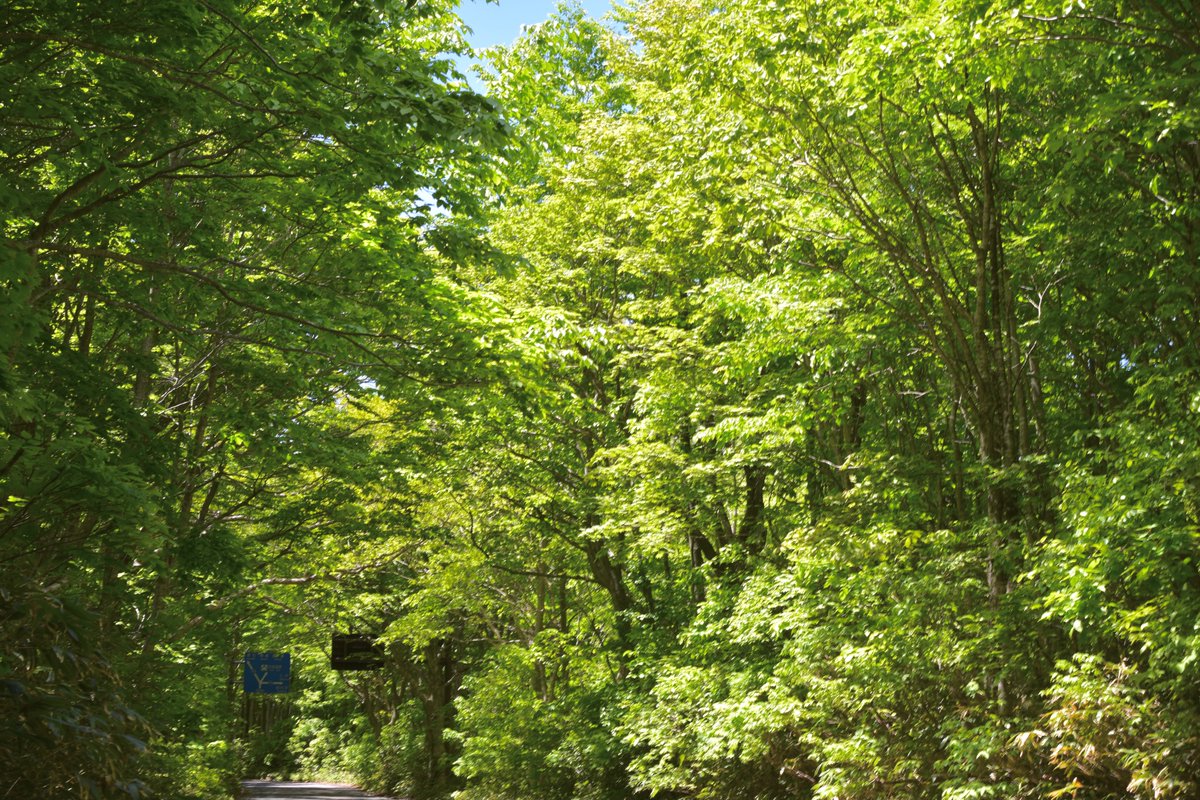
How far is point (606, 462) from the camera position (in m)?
18.2

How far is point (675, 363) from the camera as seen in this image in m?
15.3

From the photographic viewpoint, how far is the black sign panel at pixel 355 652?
28031 millimetres

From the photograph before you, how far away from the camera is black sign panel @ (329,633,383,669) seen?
28031mm

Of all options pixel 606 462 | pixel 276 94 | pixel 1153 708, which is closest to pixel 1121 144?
pixel 1153 708

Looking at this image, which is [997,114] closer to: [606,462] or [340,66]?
[340,66]

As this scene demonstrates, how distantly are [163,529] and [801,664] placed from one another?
6.66 meters

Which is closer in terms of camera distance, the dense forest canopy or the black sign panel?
the dense forest canopy

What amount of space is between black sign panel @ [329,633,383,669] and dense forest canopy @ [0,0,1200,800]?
9159 mm

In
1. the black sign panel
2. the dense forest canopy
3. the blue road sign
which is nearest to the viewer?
the dense forest canopy

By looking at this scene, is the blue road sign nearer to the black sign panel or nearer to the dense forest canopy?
the black sign panel

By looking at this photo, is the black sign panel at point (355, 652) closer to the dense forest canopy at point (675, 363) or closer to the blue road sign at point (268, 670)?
the blue road sign at point (268, 670)

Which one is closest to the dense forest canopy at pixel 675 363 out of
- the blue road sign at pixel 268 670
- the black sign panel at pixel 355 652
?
the blue road sign at pixel 268 670

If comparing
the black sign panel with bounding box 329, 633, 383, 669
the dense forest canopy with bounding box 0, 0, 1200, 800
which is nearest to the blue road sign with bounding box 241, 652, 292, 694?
the black sign panel with bounding box 329, 633, 383, 669

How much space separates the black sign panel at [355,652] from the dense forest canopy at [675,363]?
9159mm
